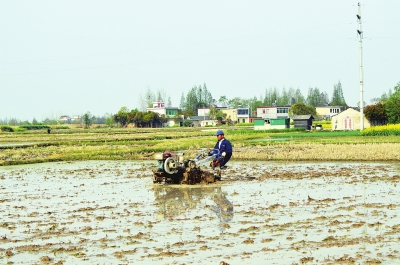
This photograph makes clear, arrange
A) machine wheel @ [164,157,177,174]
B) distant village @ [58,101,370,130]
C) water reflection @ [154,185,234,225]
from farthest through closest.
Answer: distant village @ [58,101,370,130], machine wheel @ [164,157,177,174], water reflection @ [154,185,234,225]

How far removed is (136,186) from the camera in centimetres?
1808

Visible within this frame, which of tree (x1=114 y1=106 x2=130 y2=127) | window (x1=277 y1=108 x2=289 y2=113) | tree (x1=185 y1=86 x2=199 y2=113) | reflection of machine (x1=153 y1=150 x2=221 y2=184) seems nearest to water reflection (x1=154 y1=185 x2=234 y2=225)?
reflection of machine (x1=153 y1=150 x2=221 y2=184)

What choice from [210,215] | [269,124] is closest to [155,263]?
[210,215]

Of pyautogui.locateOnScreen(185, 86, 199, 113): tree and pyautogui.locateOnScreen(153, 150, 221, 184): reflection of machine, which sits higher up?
pyautogui.locateOnScreen(185, 86, 199, 113): tree

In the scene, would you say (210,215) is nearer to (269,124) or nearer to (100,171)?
(100,171)

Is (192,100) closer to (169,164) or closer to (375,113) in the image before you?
(375,113)

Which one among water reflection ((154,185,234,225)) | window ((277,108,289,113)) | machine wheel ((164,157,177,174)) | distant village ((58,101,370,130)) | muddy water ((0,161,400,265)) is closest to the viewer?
muddy water ((0,161,400,265))

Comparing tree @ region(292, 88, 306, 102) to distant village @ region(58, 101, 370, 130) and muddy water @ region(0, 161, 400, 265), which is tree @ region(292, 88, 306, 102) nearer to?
distant village @ region(58, 101, 370, 130)

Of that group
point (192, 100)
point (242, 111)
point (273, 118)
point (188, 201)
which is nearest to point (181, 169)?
point (188, 201)

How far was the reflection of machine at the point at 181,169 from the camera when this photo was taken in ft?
55.6

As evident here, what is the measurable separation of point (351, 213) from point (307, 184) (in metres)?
5.33

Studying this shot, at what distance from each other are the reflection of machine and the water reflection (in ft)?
1.08

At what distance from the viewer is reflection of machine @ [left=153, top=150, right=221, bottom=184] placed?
1695 centimetres

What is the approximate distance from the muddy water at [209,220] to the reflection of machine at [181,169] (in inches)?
12.8
